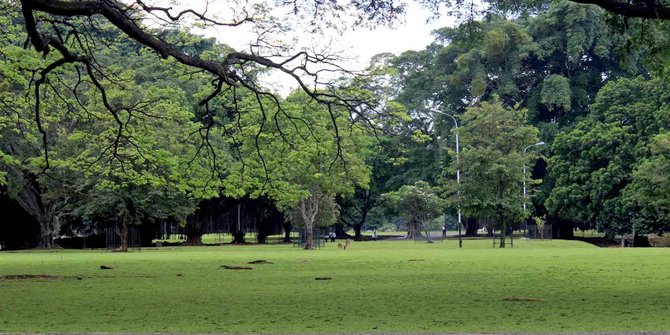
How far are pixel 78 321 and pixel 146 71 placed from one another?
40.7 meters

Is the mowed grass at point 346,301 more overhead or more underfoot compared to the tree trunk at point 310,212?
more underfoot

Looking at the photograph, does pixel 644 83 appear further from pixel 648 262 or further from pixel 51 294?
pixel 51 294

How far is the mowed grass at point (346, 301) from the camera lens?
32.3ft

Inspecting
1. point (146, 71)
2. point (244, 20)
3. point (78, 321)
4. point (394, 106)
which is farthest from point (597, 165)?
point (78, 321)

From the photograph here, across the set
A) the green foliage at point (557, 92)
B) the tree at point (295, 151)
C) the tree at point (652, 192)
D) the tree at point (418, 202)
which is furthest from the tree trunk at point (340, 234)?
the tree at point (652, 192)

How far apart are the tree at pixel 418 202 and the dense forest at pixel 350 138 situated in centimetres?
14

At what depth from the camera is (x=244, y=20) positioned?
17547 millimetres

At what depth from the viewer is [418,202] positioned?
58.7 m

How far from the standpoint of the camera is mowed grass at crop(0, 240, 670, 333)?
9852mm

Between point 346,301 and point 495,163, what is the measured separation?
31819 mm

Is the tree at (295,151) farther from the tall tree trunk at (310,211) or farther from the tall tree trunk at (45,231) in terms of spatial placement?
the tall tree trunk at (45,231)

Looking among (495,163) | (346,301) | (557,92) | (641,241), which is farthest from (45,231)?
(346,301)

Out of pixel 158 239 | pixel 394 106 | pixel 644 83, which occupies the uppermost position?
pixel 644 83

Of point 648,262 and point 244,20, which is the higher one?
point 244,20
